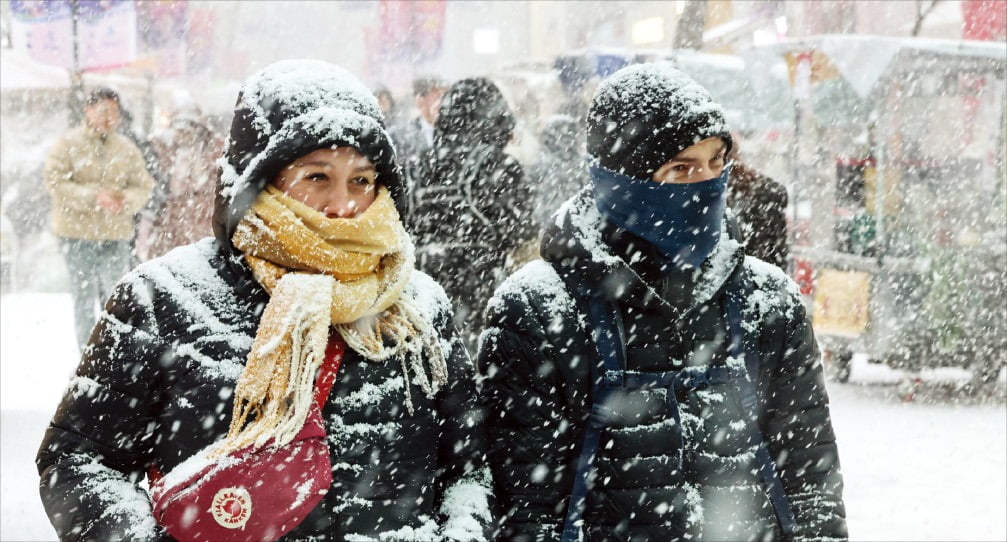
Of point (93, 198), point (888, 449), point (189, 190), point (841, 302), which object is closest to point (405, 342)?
point (888, 449)

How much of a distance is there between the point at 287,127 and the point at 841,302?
25.5 feet

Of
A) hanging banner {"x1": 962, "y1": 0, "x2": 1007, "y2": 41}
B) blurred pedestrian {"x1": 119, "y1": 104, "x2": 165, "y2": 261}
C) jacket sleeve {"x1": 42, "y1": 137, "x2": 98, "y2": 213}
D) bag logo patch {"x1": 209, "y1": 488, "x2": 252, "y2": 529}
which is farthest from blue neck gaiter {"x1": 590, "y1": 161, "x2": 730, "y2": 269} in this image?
hanging banner {"x1": 962, "y1": 0, "x2": 1007, "y2": 41}

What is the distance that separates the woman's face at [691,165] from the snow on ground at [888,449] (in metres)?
3.54

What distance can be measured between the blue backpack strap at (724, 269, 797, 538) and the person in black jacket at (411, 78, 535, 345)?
3356 mm

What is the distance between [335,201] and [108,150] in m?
6.79

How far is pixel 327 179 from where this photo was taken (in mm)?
2314

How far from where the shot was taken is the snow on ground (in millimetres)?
5707

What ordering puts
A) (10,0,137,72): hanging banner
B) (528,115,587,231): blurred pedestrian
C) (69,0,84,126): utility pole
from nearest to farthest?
(528,115,587,231): blurred pedestrian < (69,0,84,126): utility pole < (10,0,137,72): hanging banner

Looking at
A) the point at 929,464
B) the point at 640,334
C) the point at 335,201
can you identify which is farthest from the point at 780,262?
the point at 335,201

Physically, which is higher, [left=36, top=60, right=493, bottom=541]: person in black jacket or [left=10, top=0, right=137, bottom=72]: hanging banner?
[left=10, top=0, right=137, bottom=72]: hanging banner

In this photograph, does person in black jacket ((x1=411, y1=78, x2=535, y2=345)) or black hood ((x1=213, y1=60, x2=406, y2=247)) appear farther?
person in black jacket ((x1=411, y1=78, x2=535, y2=345))

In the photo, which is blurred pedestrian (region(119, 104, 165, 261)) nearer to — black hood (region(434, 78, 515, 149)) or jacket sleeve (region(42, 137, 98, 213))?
jacket sleeve (region(42, 137, 98, 213))

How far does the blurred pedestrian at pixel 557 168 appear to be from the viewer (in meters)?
8.66

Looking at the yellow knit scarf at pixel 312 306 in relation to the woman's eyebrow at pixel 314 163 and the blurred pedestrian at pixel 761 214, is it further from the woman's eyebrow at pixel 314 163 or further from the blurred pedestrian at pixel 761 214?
the blurred pedestrian at pixel 761 214
